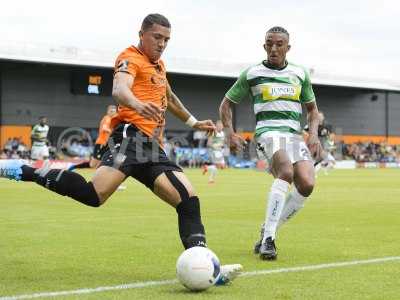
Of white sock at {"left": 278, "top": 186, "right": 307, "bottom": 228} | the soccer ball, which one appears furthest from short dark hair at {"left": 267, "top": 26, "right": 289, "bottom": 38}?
the soccer ball

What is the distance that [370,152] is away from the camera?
63.7 meters

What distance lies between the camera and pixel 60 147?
1964 inches

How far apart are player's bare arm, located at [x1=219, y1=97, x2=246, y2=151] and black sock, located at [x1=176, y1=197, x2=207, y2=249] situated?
2369 mm

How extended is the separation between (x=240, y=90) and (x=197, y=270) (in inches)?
140

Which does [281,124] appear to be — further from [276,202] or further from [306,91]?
[276,202]

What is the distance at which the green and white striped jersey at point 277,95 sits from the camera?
859 cm

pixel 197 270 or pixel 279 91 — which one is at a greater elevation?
pixel 279 91

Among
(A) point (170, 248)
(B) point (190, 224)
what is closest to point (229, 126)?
(A) point (170, 248)

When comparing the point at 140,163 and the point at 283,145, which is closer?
the point at 140,163

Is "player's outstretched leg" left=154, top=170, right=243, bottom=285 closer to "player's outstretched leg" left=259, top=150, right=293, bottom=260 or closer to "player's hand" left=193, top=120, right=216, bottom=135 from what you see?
"player's hand" left=193, top=120, right=216, bottom=135

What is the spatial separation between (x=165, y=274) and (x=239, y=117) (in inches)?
2096

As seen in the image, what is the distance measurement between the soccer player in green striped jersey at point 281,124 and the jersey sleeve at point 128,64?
8.06ft

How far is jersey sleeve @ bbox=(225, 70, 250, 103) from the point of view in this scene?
8.88m

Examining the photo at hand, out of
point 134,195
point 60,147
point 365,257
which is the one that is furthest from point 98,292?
point 60,147
